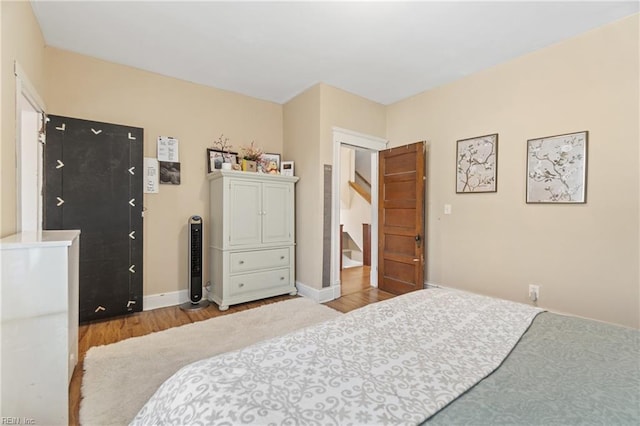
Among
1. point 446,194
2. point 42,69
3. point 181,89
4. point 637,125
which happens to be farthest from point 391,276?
point 42,69

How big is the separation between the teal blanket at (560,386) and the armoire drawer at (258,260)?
2844 mm

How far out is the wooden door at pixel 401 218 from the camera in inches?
141

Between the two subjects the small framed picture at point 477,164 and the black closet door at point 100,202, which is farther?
the small framed picture at point 477,164

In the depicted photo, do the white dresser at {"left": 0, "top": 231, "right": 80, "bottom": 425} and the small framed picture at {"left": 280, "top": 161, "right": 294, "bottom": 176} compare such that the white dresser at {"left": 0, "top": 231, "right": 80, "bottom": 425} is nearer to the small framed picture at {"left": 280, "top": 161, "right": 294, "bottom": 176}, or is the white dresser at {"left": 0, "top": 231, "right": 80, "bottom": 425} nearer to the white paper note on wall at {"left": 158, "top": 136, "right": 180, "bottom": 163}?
the white paper note on wall at {"left": 158, "top": 136, "right": 180, "bottom": 163}

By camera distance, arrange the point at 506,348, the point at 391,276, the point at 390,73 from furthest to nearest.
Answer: the point at 391,276
the point at 390,73
the point at 506,348

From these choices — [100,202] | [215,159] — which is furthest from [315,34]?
[100,202]

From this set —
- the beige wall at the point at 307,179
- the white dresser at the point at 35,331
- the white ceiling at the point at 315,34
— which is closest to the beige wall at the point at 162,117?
the white ceiling at the point at 315,34

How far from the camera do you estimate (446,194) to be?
3551 mm

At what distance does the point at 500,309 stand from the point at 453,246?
211cm

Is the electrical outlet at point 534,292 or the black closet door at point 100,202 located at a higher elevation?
the black closet door at point 100,202

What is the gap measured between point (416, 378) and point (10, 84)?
2.89m

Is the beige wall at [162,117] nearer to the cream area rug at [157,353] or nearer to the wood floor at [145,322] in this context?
the wood floor at [145,322]

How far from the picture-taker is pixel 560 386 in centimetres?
83

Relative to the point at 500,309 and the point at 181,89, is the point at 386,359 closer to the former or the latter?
the point at 500,309
